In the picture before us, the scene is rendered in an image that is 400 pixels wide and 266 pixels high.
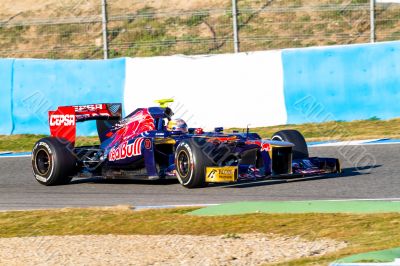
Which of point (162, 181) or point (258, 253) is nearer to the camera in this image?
point (258, 253)

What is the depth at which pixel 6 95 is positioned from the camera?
1853cm

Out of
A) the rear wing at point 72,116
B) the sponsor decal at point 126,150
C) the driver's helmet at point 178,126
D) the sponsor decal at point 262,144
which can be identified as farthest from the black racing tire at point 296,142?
the rear wing at point 72,116

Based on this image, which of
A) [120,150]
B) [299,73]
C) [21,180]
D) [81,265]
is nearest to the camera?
[81,265]

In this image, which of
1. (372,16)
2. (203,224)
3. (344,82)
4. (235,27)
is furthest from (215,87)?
(203,224)

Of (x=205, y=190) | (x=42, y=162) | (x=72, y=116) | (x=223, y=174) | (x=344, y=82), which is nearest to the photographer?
(x=223, y=174)

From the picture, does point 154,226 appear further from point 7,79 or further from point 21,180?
point 7,79

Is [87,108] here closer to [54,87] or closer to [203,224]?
[54,87]

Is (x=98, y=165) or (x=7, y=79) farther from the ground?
(x=7, y=79)

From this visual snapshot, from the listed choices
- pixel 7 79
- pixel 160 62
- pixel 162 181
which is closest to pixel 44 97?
pixel 7 79

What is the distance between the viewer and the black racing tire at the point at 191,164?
1191 cm

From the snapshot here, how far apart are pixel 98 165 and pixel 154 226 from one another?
3830 millimetres

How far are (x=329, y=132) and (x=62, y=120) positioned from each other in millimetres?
5776

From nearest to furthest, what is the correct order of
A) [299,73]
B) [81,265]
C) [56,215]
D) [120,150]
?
[81,265] → [56,215] → [120,150] → [299,73]

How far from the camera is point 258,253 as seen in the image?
8.02 metres
